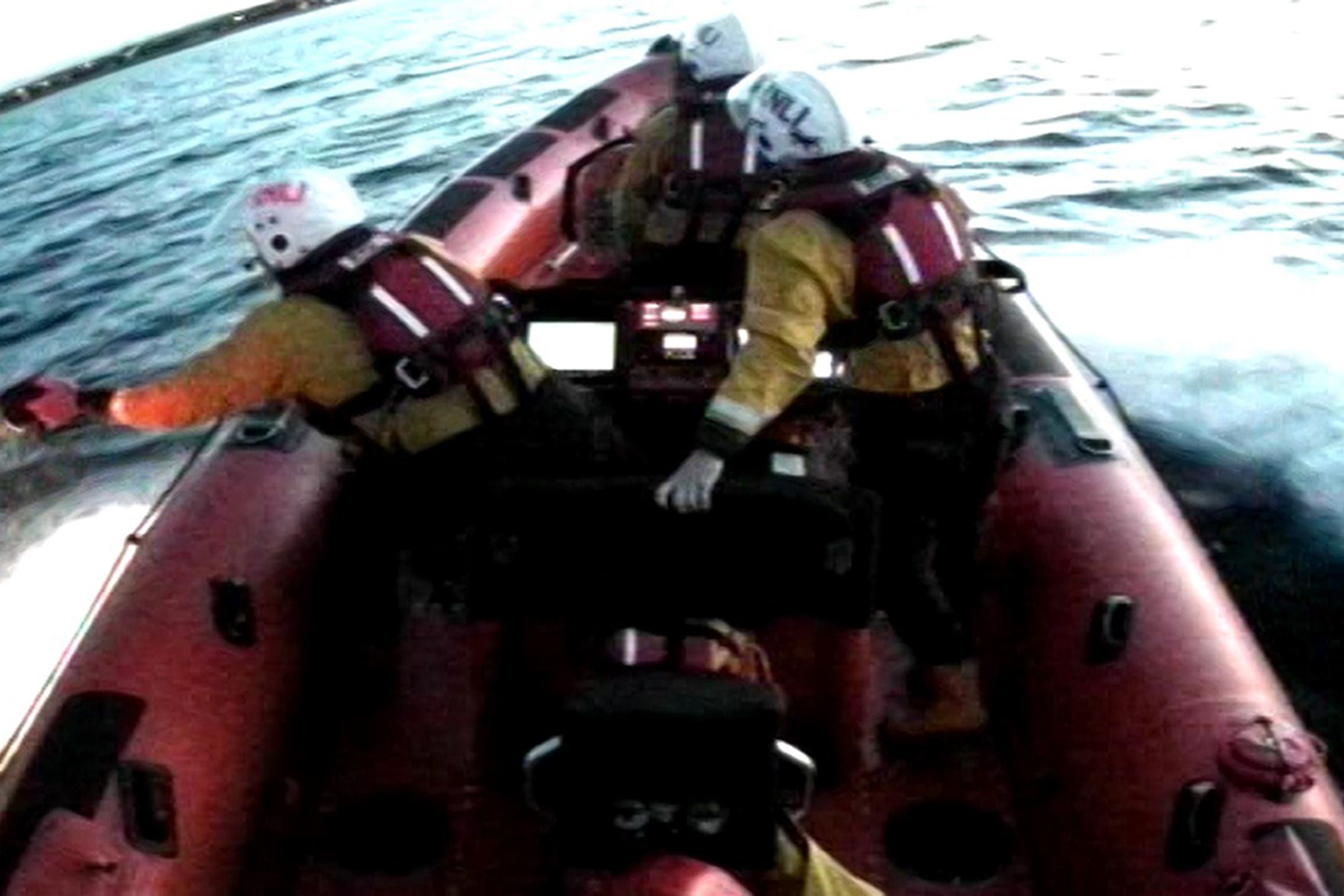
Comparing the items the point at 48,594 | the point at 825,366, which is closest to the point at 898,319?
the point at 825,366

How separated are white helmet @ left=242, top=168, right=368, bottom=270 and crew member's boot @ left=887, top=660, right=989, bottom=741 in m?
1.49

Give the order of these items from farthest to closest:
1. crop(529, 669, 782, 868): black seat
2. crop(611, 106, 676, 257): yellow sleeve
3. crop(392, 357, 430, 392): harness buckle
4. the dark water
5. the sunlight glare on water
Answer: the dark water → the sunlight glare on water → crop(611, 106, 676, 257): yellow sleeve → crop(392, 357, 430, 392): harness buckle → crop(529, 669, 782, 868): black seat

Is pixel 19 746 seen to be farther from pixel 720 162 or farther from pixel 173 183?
pixel 173 183

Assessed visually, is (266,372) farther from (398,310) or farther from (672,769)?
(672,769)

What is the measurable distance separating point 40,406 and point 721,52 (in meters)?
2.03

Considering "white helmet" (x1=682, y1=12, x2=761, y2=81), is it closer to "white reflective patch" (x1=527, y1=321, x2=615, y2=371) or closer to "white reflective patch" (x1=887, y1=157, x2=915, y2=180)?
"white reflective patch" (x1=527, y1=321, x2=615, y2=371)

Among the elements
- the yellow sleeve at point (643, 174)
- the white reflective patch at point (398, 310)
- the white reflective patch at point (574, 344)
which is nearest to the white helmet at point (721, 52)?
the yellow sleeve at point (643, 174)

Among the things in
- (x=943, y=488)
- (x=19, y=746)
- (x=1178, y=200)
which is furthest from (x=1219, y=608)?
(x=1178, y=200)

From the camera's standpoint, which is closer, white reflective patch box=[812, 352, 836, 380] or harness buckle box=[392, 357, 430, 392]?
harness buckle box=[392, 357, 430, 392]

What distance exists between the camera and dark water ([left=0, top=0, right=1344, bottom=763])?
516cm

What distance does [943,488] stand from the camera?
2834mm

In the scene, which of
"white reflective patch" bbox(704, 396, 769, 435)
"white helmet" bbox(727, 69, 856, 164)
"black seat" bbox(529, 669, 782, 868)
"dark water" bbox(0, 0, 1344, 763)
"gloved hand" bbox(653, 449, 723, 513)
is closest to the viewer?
"black seat" bbox(529, 669, 782, 868)

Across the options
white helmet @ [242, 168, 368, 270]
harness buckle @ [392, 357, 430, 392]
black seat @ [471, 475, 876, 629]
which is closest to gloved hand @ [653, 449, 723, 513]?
black seat @ [471, 475, 876, 629]

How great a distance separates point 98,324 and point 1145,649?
25.0 ft
